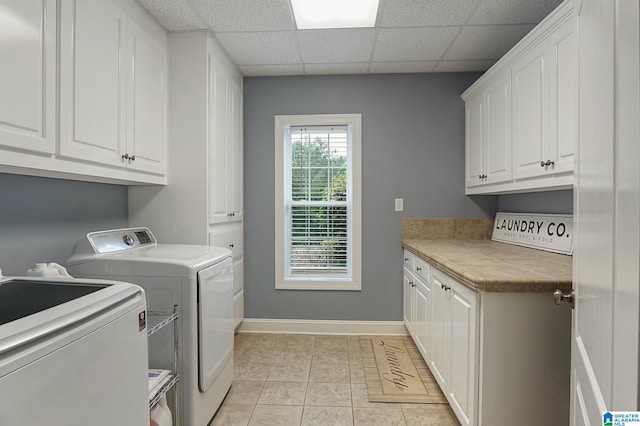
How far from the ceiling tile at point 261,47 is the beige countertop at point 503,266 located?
1.80 metres

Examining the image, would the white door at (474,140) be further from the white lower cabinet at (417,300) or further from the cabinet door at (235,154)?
the cabinet door at (235,154)

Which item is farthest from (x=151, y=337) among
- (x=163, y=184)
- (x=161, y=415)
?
(x=163, y=184)

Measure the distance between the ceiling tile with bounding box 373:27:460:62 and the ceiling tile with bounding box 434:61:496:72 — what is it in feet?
0.60

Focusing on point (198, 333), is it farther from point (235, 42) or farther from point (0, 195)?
point (235, 42)

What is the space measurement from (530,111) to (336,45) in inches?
55.1

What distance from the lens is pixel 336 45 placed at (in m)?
2.52

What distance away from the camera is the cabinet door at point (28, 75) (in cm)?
Answer: 115

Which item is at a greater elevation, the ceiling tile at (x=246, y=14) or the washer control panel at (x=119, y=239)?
the ceiling tile at (x=246, y=14)

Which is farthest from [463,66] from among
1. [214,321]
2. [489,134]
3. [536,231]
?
[214,321]

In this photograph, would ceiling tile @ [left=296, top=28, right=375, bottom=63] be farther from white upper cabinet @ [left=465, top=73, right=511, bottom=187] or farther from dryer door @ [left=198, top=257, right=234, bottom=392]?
dryer door @ [left=198, top=257, right=234, bottom=392]

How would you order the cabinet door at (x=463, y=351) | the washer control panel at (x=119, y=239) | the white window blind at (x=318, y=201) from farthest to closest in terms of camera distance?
the white window blind at (x=318, y=201) → the washer control panel at (x=119, y=239) → the cabinet door at (x=463, y=351)

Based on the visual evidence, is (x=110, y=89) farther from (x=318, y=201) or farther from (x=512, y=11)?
(x=512, y=11)

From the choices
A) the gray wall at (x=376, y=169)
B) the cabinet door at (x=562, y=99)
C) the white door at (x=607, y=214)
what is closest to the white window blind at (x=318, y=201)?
the gray wall at (x=376, y=169)

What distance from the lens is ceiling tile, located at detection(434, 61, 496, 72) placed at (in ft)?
9.26
